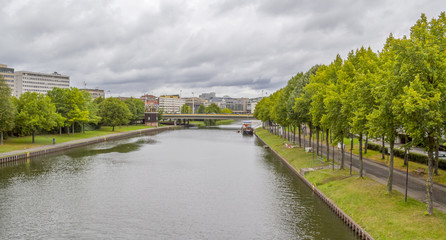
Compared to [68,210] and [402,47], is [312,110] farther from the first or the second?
[68,210]

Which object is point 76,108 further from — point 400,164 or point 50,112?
point 400,164

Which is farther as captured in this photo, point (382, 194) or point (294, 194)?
point (294, 194)

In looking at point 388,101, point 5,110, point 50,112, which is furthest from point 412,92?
point 50,112

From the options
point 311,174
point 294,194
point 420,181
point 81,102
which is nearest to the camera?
point 420,181

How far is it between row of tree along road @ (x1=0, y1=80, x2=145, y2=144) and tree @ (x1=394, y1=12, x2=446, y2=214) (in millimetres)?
72482

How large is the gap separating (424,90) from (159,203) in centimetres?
2676

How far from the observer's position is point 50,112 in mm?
83688

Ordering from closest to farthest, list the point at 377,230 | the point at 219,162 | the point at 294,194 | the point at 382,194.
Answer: the point at 377,230 → the point at 382,194 → the point at 294,194 → the point at 219,162

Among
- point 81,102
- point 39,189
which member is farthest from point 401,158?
point 81,102

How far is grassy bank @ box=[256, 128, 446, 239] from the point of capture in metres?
23.6

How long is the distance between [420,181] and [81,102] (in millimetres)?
92136

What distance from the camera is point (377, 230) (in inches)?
1002

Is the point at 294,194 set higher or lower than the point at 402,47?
lower

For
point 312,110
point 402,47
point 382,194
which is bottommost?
point 382,194
